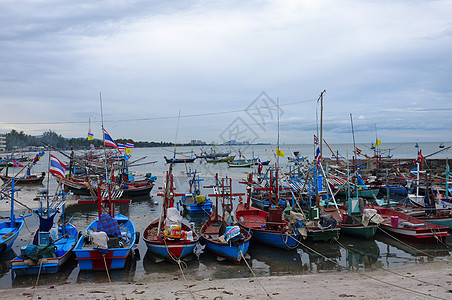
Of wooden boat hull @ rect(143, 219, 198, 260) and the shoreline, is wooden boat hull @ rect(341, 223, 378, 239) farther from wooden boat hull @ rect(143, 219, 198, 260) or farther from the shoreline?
wooden boat hull @ rect(143, 219, 198, 260)

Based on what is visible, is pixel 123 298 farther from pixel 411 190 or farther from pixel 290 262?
pixel 411 190

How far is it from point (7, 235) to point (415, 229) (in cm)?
1962

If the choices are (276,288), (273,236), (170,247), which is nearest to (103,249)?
(170,247)

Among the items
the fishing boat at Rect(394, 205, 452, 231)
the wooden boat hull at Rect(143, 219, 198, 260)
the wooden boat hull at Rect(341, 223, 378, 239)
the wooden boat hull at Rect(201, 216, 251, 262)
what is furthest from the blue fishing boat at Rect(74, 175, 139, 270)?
the fishing boat at Rect(394, 205, 452, 231)

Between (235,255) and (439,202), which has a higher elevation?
(439,202)

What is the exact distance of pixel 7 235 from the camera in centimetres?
1527

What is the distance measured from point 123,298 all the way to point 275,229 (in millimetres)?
8092

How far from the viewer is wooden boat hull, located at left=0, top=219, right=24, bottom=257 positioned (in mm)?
14686

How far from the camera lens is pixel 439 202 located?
69.1 feet

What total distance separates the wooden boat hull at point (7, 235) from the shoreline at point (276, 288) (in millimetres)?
4296

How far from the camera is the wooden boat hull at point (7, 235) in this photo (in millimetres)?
14686

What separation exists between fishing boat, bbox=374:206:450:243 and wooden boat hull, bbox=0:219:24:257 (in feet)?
61.9

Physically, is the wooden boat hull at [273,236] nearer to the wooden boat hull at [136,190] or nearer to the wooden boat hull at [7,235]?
the wooden boat hull at [7,235]

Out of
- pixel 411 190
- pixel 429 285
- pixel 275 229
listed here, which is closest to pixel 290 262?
pixel 275 229
